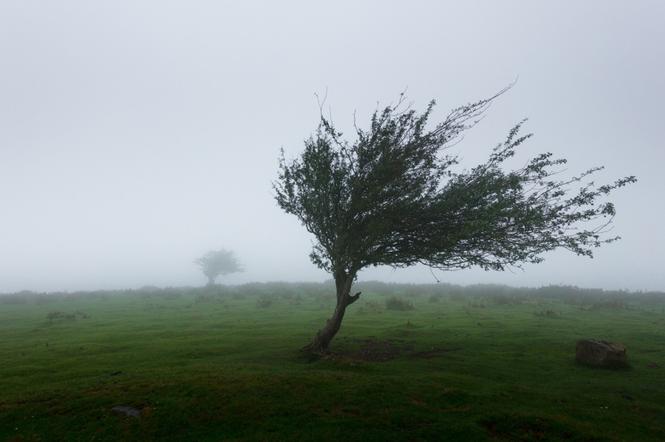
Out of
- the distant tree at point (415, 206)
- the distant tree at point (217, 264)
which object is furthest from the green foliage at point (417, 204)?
the distant tree at point (217, 264)

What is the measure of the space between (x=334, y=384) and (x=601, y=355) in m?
14.2

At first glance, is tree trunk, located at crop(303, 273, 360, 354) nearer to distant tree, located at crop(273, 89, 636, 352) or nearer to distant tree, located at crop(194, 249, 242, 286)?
distant tree, located at crop(273, 89, 636, 352)

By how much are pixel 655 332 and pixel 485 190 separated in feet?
73.6

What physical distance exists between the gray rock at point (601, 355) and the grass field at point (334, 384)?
1.85ft

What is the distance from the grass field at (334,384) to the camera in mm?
12758

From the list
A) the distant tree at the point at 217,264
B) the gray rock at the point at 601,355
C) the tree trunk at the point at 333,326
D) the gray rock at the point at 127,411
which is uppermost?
the distant tree at the point at 217,264

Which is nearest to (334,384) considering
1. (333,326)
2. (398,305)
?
(333,326)

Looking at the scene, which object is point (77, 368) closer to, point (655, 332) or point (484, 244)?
point (484, 244)

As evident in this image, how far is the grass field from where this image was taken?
1276 centimetres

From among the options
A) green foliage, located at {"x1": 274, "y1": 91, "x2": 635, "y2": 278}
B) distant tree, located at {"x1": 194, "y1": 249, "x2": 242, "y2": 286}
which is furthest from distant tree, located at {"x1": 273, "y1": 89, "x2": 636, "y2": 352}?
distant tree, located at {"x1": 194, "y1": 249, "x2": 242, "y2": 286}

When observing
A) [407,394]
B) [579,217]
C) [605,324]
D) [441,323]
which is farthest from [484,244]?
[605,324]

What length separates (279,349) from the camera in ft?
78.4

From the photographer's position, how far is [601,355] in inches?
803

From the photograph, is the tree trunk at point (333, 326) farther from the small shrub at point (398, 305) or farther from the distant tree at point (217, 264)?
the distant tree at point (217, 264)
